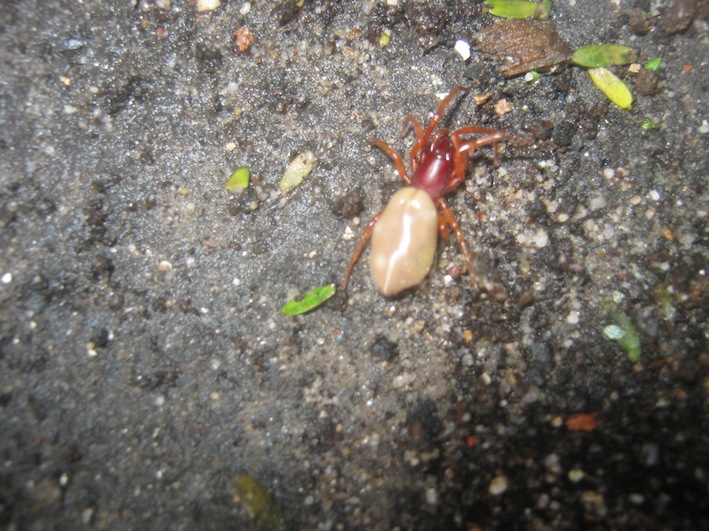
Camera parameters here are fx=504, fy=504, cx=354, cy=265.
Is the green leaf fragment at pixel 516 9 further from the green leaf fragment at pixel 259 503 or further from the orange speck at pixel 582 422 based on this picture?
the green leaf fragment at pixel 259 503

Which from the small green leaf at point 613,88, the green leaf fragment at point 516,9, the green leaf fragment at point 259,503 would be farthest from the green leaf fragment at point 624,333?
the green leaf fragment at point 259,503

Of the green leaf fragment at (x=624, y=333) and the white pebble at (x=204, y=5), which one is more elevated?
the white pebble at (x=204, y=5)

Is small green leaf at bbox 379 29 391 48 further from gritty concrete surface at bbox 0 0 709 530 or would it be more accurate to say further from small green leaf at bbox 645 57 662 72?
small green leaf at bbox 645 57 662 72

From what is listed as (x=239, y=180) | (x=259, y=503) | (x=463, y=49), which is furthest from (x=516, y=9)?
(x=259, y=503)

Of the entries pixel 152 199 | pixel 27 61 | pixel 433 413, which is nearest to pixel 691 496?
pixel 433 413

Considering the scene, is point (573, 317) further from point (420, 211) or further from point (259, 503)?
point (259, 503)

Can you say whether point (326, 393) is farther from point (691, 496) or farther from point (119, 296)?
→ point (691, 496)
